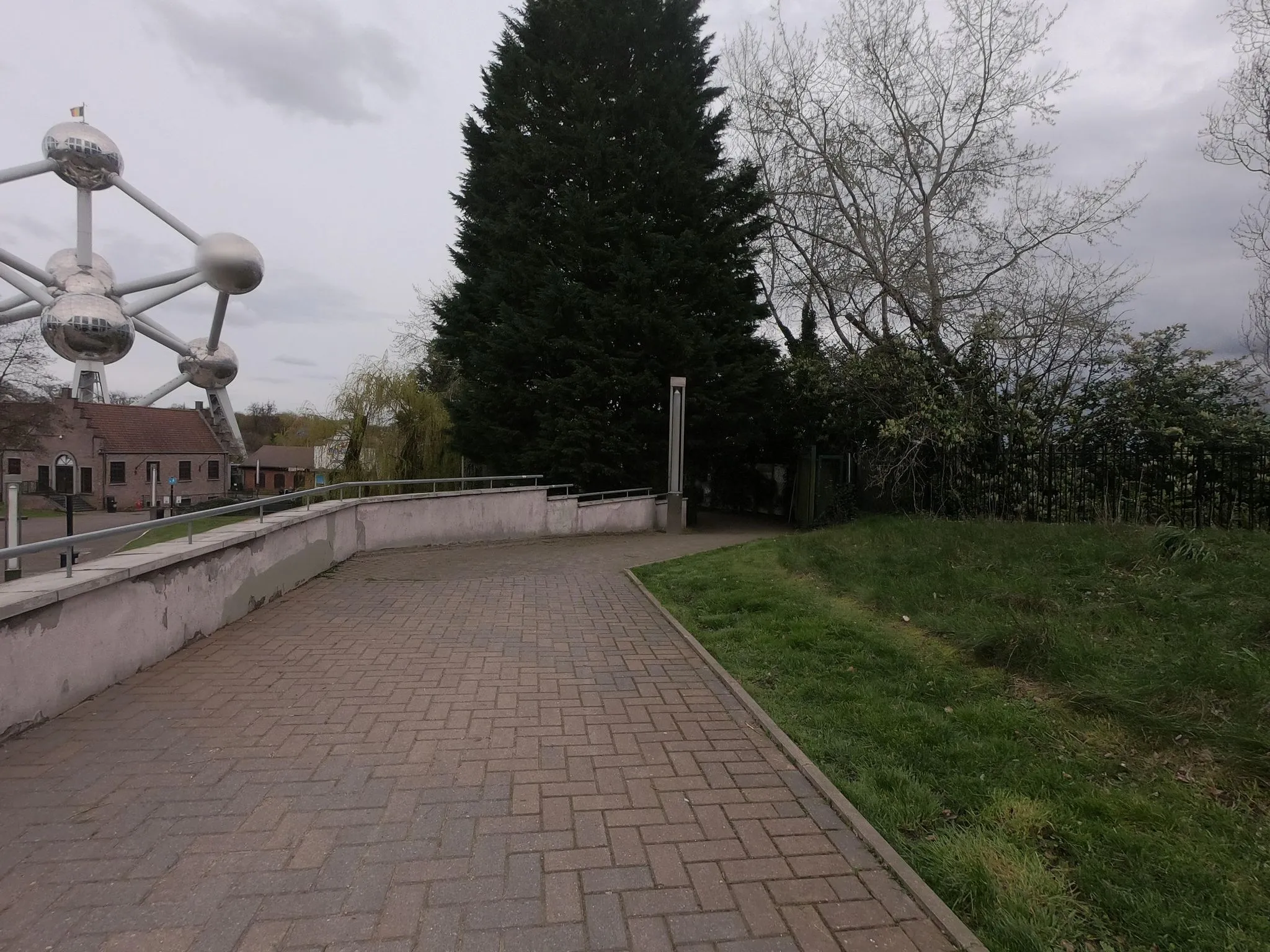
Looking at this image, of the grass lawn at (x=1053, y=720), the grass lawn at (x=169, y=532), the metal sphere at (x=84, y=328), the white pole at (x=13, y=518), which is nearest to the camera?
the grass lawn at (x=1053, y=720)

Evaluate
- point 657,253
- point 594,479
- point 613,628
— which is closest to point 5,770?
point 613,628

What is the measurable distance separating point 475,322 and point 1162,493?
14.5 metres

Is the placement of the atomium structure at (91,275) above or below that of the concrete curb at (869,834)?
above

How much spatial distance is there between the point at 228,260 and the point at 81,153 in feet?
18.5

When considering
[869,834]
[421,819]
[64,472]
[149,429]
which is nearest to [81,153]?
[421,819]

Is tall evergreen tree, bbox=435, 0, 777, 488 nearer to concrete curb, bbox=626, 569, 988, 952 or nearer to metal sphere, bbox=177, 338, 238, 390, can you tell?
concrete curb, bbox=626, 569, 988, 952

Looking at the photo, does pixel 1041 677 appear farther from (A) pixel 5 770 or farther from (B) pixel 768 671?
(A) pixel 5 770

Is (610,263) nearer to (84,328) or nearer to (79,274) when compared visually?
(84,328)

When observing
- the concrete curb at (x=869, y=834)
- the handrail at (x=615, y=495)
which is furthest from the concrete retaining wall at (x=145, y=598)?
the handrail at (x=615, y=495)

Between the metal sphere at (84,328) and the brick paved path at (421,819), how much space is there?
79.0 feet

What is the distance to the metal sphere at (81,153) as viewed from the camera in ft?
78.4

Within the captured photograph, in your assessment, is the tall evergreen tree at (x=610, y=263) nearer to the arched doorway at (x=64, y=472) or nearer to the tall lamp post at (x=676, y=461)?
the tall lamp post at (x=676, y=461)

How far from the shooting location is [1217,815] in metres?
3.06

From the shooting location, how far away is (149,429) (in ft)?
194
